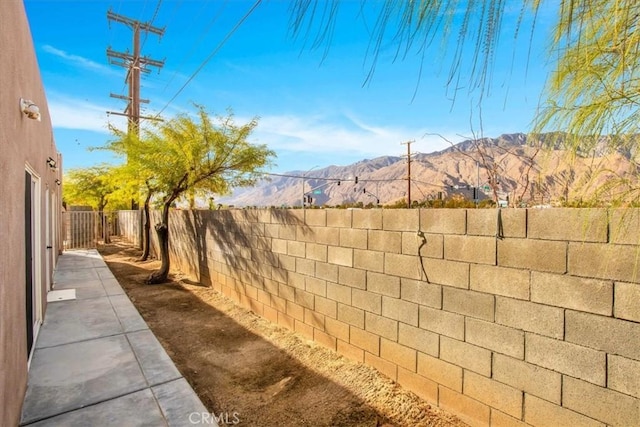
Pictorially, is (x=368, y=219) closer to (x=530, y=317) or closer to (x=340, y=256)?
(x=340, y=256)

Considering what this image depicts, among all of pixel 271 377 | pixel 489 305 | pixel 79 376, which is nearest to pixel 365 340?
pixel 271 377

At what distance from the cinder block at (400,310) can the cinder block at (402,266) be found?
0.96ft

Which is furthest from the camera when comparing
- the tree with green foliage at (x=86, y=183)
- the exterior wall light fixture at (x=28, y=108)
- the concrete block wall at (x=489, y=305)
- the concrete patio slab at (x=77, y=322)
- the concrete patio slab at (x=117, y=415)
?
the tree with green foliage at (x=86, y=183)

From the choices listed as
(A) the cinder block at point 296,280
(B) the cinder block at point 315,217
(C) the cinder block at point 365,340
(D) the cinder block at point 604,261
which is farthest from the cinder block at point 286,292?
(D) the cinder block at point 604,261

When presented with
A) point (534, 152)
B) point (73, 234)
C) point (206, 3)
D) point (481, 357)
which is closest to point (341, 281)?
point (481, 357)

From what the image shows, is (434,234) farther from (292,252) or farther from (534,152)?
(292,252)

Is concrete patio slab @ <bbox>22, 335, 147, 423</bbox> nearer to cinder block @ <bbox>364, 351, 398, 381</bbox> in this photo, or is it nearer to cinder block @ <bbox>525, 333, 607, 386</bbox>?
cinder block @ <bbox>364, 351, 398, 381</bbox>

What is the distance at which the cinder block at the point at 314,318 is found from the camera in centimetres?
434

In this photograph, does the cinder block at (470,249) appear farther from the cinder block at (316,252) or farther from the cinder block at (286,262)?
the cinder block at (286,262)

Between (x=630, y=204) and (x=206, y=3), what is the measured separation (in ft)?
22.1

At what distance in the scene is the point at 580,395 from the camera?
2.06m

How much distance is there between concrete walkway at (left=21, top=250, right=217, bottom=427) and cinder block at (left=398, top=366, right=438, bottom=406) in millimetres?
1930

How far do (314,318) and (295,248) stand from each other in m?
1.09

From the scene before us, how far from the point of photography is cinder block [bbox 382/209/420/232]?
316cm
